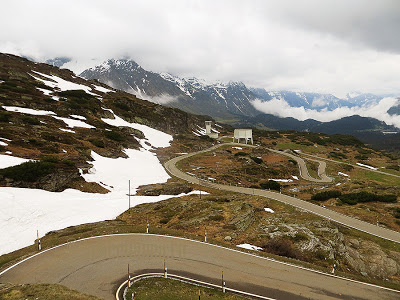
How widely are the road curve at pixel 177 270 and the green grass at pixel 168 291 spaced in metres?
1.07

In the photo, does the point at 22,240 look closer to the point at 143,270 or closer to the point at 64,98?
the point at 143,270

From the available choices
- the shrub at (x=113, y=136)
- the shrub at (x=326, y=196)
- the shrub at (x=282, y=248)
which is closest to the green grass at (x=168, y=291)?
the shrub at (x=282, y=248)

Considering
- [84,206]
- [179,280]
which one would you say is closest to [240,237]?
[179,280]

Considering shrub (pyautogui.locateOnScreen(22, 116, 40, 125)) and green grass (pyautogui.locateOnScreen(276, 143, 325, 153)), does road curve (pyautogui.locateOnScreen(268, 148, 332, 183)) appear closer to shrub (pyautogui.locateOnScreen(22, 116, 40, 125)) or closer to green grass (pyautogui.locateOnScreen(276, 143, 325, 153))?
green grass (pyautogui.locateOnScreen(276, 143, 325, 153))

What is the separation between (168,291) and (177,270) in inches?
98.5

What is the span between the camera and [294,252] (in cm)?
1930

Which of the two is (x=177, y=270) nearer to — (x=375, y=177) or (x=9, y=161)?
(x=9, y=161)

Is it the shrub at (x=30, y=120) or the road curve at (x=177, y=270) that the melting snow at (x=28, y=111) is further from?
the road curve at (x=177, y=270)

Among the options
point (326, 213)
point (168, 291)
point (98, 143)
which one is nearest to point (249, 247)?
point (168, 291)

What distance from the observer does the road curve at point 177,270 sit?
13.8m

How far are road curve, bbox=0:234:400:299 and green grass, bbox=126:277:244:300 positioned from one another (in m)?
1.07

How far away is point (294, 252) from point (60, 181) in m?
32.8

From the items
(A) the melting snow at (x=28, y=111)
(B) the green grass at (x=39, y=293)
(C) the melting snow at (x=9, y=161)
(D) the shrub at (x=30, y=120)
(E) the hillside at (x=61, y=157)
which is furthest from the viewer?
(A) the melting snow at (x=28, y=111)

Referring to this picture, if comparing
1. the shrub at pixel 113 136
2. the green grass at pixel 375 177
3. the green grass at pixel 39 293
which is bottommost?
the green grass at pixel 375 177
